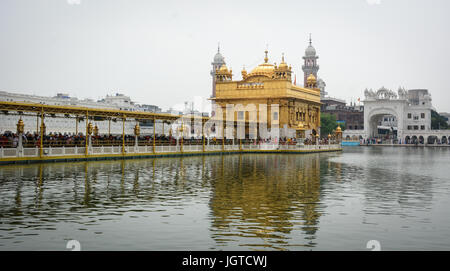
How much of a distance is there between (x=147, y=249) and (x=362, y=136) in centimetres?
10693

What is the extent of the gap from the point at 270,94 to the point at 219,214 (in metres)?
47.8

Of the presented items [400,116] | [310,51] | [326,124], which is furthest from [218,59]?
[400,116]

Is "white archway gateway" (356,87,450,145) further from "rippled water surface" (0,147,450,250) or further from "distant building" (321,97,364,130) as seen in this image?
"rippled water surface" (0,147,450,250)

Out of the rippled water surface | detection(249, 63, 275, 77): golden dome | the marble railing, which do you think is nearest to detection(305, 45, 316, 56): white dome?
detection(249, 63, 275, 77): golden dome

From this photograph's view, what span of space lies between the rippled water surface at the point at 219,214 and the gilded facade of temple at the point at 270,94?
39712 millimetres

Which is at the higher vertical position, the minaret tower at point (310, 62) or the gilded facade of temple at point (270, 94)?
the minaret tower at point (310, 62)

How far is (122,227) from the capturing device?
9.41 meters

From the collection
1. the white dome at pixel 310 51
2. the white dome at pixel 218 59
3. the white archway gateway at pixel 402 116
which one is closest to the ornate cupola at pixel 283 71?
the white archway gateway at pixel 402 116

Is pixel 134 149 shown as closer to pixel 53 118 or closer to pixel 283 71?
pixel 283 71

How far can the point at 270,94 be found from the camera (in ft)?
190

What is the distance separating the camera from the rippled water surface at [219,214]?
835cm

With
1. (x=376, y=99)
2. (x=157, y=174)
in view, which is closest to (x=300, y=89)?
A: (x=157, y=174)

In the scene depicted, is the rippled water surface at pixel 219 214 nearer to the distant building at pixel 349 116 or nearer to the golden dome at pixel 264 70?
the golden dome at pixel 264 70
